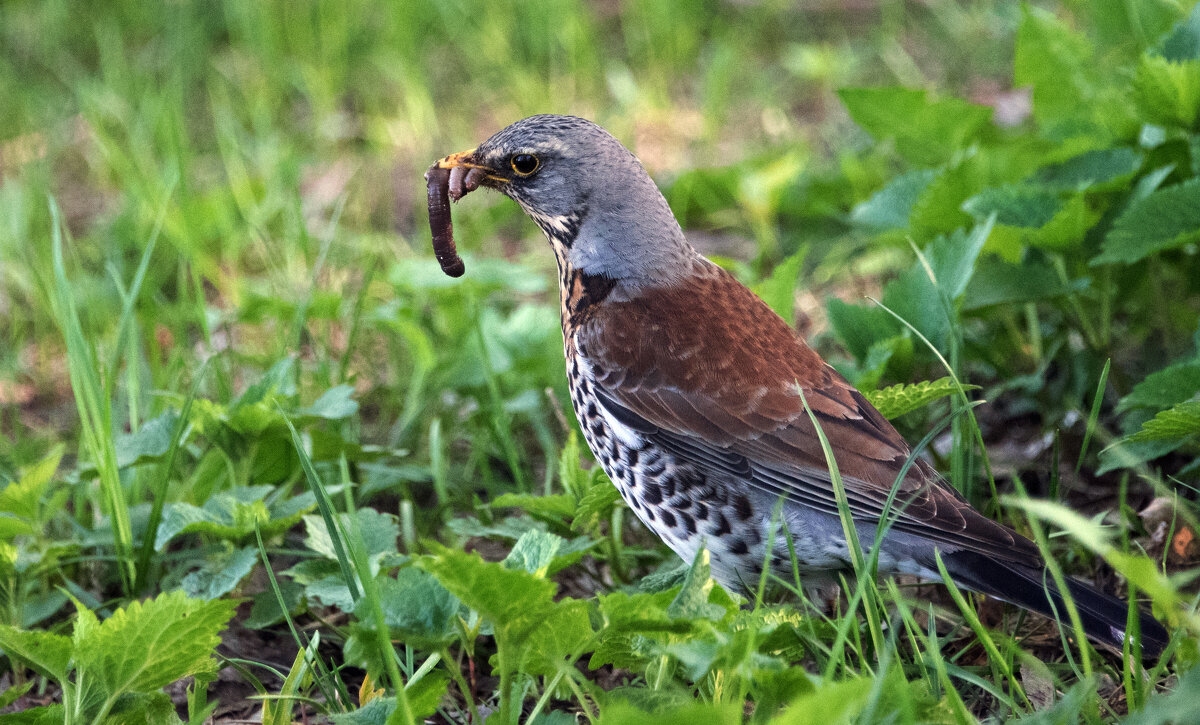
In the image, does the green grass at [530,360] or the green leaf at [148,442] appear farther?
the green leaf at [148,442]

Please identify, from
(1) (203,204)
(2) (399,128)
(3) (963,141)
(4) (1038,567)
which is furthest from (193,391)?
(2) (399,128)

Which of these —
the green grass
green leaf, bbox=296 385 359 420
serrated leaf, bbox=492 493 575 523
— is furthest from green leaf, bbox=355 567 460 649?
green leaf, bbox=296 385 359 420

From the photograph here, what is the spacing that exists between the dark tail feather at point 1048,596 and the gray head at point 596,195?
3.45 feet

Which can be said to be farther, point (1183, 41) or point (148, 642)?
point (1183, 41)

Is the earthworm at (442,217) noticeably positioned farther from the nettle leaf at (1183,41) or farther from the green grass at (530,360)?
the nettle leaf at (1183,41)

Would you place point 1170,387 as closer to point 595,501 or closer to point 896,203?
point 896,203

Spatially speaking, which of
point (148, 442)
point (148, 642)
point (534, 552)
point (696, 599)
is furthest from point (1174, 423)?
point (148, 442)

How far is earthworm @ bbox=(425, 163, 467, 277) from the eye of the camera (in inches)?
123

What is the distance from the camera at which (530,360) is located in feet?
12.5

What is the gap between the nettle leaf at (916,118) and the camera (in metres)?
3.80

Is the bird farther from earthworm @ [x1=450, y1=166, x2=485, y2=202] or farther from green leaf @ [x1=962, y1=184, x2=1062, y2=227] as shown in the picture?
green leaf @ [x1=962, y1=184, x2=1062, y2=227]

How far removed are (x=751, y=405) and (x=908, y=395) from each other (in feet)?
1.26

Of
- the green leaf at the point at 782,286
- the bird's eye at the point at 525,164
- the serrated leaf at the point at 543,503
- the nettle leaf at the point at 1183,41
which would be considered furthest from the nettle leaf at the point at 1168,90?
the serrated leaf at the point at 543,503

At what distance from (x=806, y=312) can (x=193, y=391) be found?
103 inches
